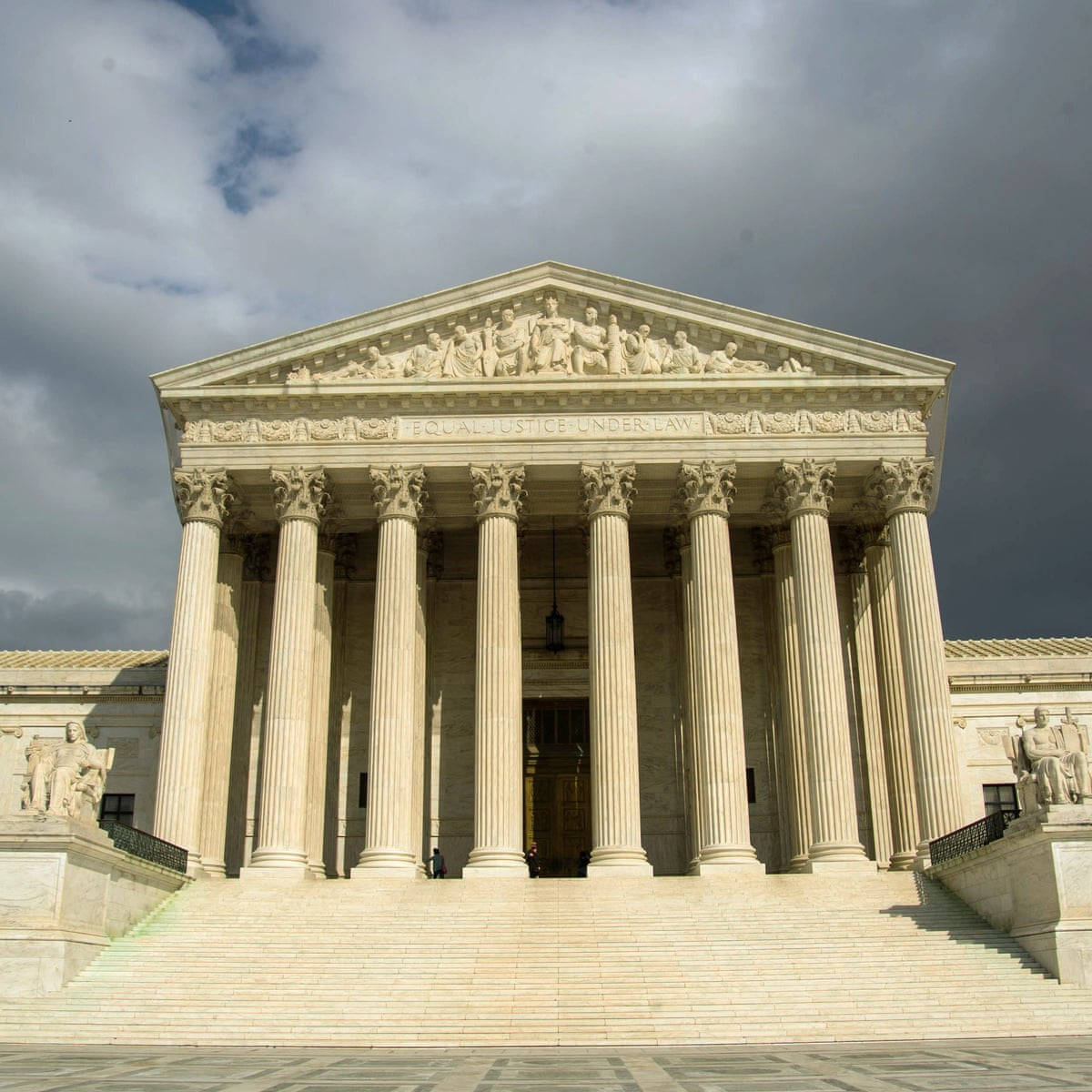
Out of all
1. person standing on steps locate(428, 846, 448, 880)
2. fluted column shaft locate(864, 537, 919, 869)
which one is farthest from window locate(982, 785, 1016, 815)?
person standing on steps locate(428, 846, 448, 880)

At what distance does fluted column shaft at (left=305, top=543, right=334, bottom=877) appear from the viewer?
31750 millimetres

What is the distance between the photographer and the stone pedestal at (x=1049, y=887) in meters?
20.5

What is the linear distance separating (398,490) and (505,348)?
513cm

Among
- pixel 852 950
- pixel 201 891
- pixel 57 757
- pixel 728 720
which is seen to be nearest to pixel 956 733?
pixel 728 720

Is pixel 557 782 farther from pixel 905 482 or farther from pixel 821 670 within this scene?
pixel 905 482

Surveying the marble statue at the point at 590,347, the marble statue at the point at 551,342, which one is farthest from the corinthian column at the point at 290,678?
the marble statue at the point at 590,347

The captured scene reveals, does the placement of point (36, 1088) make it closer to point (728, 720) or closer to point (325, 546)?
point (728, 720)

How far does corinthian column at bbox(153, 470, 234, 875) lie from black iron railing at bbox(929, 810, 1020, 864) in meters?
18.2

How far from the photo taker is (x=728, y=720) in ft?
96.3

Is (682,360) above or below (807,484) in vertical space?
above

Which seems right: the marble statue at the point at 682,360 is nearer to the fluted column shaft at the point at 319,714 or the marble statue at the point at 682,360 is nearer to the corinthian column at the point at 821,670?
the corinthian column at the point at 821,670

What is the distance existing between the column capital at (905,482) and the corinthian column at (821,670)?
4.87 feet

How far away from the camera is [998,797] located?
3588 cm

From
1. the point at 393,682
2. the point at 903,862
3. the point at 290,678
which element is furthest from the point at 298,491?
the point at 903,862
